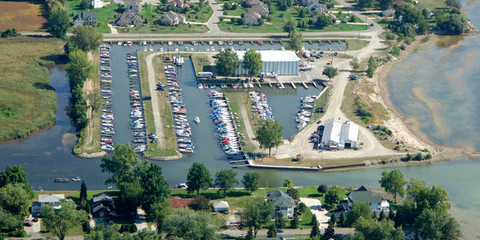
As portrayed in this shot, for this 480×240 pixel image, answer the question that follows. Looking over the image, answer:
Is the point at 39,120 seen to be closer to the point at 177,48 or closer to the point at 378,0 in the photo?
the point at 177,48

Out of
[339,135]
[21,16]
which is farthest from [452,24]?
[21,16]

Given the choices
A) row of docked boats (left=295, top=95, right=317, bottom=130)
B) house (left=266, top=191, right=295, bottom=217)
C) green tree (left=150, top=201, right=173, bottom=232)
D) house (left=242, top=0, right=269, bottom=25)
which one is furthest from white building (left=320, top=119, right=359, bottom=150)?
house (left=242, top=0, right=269, bottom=25)

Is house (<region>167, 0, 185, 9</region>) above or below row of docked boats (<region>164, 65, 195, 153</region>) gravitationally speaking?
above

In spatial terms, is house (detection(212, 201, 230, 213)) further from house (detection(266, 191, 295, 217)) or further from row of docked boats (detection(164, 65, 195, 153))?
row of docked boats (detection(164, 65, 195, 153))

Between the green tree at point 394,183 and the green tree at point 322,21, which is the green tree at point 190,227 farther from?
the green tree at point 322,21

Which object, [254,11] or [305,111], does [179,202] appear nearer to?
[305,111]

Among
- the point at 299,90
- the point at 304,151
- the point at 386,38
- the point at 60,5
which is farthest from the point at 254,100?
the point at 60,5

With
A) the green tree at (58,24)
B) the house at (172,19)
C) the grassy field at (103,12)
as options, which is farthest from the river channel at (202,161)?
the house at (172,19)
